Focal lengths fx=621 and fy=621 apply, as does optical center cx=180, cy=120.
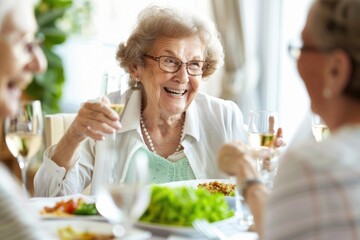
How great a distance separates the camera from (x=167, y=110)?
293 centimetres

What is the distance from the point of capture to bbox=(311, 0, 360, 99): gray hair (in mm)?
1390

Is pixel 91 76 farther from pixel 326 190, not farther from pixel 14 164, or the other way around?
pixel 326 190

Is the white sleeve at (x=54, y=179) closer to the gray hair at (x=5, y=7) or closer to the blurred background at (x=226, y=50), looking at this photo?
the gray hair at (x=5, y=7)

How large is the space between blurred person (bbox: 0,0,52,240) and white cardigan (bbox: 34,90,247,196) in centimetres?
84

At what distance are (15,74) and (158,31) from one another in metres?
1.47

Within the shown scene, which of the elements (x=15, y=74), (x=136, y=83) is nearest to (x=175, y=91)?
(x=136, y=83)

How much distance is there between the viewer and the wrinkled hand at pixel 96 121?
2418 mm

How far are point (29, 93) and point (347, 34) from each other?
184 inches

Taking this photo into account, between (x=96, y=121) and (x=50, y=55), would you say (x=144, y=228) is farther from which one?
(x=50, y=55)

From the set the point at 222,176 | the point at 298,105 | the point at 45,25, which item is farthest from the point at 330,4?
the point at 45,25

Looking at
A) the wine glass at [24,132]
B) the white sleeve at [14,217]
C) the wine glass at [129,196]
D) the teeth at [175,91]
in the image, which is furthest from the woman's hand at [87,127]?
the white sleeve at [14,217]

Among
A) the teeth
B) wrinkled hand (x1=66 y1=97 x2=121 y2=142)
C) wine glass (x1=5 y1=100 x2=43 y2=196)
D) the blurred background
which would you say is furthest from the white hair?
the blurred background

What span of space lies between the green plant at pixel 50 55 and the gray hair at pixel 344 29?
4331 millimetres

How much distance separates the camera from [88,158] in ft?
9.38
